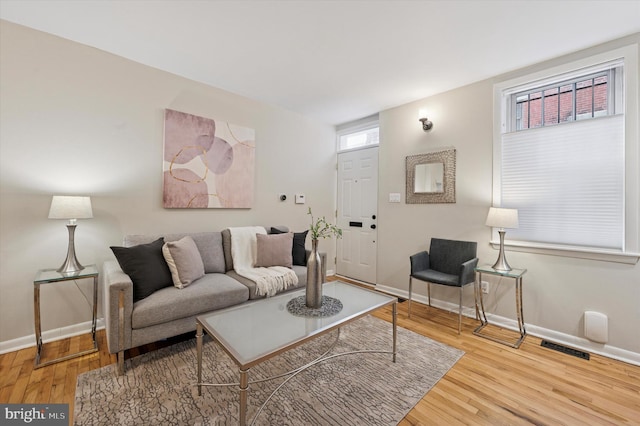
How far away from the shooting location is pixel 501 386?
181 cm

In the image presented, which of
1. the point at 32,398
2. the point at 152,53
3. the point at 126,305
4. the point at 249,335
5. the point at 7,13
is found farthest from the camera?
the point at 152,53

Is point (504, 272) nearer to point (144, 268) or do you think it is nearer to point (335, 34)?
point (335, 34)

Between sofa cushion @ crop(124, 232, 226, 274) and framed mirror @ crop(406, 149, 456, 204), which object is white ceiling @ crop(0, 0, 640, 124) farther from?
sofa cushion @ crop(124, 232, 226, 274)

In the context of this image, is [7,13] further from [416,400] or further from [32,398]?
[416,400]

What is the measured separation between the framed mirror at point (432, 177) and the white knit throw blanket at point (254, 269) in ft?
6.26

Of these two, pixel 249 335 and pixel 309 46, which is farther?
pixel 309 46

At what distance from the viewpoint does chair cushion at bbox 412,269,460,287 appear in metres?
2.63

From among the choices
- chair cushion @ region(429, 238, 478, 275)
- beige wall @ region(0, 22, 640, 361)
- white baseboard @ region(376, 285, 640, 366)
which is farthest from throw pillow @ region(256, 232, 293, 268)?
white baseboard @ region(376, 285, 640, 366)

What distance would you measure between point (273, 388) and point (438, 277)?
192cm

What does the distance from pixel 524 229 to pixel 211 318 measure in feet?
9.81

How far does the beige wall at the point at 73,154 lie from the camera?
2.11m

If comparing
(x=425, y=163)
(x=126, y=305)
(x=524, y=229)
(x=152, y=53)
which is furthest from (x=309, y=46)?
(x=524, y=229)

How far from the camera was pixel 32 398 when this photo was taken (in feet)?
5.28

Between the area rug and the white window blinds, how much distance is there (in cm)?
151
